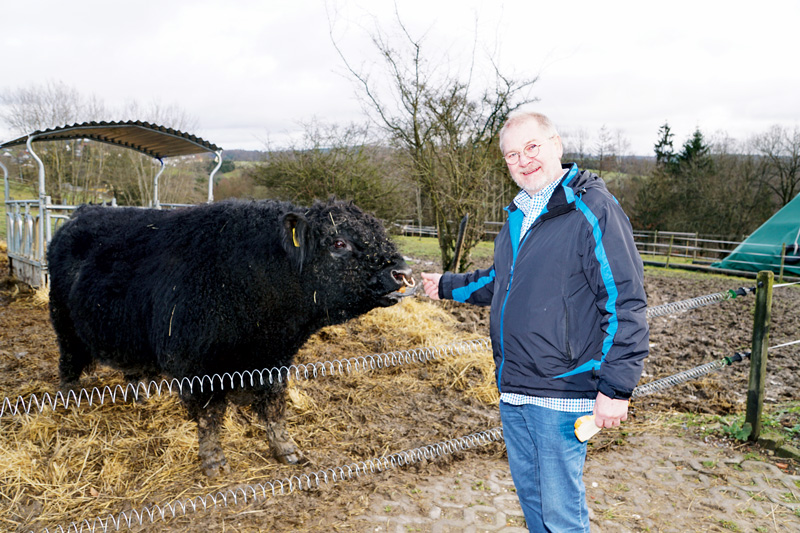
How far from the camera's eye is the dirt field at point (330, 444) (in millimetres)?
3193

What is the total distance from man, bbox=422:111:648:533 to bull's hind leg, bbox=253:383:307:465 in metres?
2.18

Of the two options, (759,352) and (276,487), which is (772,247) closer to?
(759,352)

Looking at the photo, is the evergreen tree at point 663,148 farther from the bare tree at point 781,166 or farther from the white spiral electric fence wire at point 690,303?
the white spiral electric fence wire at point 690,303

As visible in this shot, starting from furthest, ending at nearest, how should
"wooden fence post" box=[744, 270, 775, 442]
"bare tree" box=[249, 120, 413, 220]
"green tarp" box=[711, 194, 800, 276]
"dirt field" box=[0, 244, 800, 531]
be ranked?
"green tarp" box=[711, 194, 800, 276], "bare tree" box=[249, 120, 413, 220], "wooden fence post" box=[744, 270, 775, 442], "dirt field" box=[0, 244, 800, 531]

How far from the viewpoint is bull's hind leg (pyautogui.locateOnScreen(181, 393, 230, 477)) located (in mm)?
3658

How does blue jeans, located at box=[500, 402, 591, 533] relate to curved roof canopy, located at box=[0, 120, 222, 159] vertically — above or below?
below

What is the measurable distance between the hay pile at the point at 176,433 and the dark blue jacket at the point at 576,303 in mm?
1983

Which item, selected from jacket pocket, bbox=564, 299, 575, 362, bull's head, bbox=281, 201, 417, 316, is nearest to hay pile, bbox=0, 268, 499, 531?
bull's head, bbox=281, 201, 417, 316

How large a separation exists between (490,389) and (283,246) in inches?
118

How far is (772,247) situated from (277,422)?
19.7 metres

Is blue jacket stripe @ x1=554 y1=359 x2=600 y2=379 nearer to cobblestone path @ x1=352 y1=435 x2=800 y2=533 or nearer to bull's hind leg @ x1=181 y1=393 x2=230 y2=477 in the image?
cobblestone path @ x1=352 y1=435 x2=800 y2=533

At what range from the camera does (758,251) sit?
59.9ft

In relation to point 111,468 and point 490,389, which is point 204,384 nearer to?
point 111,468

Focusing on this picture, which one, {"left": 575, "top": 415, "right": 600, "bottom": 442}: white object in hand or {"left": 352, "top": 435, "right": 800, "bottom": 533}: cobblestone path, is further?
{"left": 352, "top": 435, "right": 800, "bottom": 533}: cobblestone path
